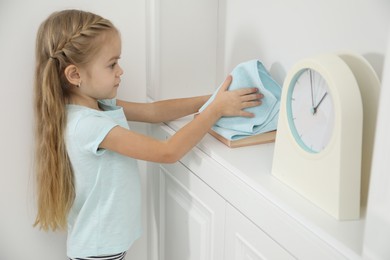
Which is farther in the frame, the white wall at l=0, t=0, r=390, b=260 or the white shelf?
the white wall at l=0, t=0, r=390, b=260

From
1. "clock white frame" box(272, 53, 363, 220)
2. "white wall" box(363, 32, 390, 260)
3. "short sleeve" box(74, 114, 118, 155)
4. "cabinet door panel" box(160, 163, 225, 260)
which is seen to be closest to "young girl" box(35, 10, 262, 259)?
"short sleeve" box(74, 114, 118, 155)

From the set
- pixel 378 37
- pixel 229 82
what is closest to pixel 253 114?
pixel 229 82

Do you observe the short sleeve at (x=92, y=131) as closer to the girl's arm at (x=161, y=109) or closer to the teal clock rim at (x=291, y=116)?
the girl's arm at (x=161, y=109)

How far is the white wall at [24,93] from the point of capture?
3.52 ft

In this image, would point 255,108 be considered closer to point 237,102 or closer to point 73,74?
point 237,102

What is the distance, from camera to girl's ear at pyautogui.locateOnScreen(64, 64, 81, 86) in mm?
1020

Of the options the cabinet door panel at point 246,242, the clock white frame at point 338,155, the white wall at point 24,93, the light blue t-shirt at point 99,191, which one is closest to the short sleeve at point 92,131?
the light blue t-shirt at point 99,191

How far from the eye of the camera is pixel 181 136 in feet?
3.37

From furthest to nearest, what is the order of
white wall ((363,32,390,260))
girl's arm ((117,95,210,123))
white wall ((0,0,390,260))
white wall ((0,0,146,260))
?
girl's arm ((117,95,210,123)), white wall ((0,0,146,260)), white wall ((0,0,390,260)), white wall ((363,32,390,260))

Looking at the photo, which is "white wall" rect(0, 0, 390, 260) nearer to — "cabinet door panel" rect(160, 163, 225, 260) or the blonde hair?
the blonde hair

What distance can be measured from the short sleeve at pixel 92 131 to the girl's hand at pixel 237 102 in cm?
24

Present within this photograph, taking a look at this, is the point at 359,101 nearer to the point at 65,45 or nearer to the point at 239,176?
the point at 239,176

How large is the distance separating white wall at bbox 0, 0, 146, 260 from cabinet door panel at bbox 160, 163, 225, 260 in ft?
0.89

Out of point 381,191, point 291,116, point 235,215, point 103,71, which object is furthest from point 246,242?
point 103,71
